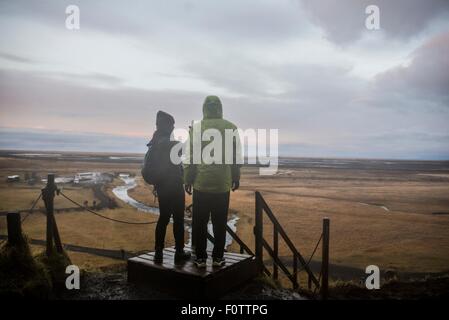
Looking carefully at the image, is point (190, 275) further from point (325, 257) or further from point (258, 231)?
point (325, 257)

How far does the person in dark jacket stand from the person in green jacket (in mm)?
402

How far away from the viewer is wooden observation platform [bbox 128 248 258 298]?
17.4 ft

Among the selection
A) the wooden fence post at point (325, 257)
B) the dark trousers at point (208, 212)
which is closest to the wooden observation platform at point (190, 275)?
the dark trousers at point (208, 212)

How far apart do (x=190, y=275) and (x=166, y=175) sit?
1718mm

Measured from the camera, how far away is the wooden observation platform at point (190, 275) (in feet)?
17.4

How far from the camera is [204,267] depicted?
5.60m

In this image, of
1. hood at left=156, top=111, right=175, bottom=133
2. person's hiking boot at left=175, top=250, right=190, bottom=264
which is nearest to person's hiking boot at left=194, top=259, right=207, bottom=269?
person's hiking boot at left=175, top=250, right=190, bottom=264

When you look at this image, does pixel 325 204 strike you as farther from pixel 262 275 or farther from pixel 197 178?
pixel 197 178

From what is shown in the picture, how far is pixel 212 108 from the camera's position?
5.27 metres

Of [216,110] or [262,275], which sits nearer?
[216,110]

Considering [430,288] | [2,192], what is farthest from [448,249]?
[2,192]

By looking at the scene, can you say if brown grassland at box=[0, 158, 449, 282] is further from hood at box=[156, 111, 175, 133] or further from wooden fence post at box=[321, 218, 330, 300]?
hood at box=[156, 111, 175, 133]

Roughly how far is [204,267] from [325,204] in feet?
102

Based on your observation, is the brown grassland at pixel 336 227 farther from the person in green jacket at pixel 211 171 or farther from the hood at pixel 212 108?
the hood at pixel 212 108
